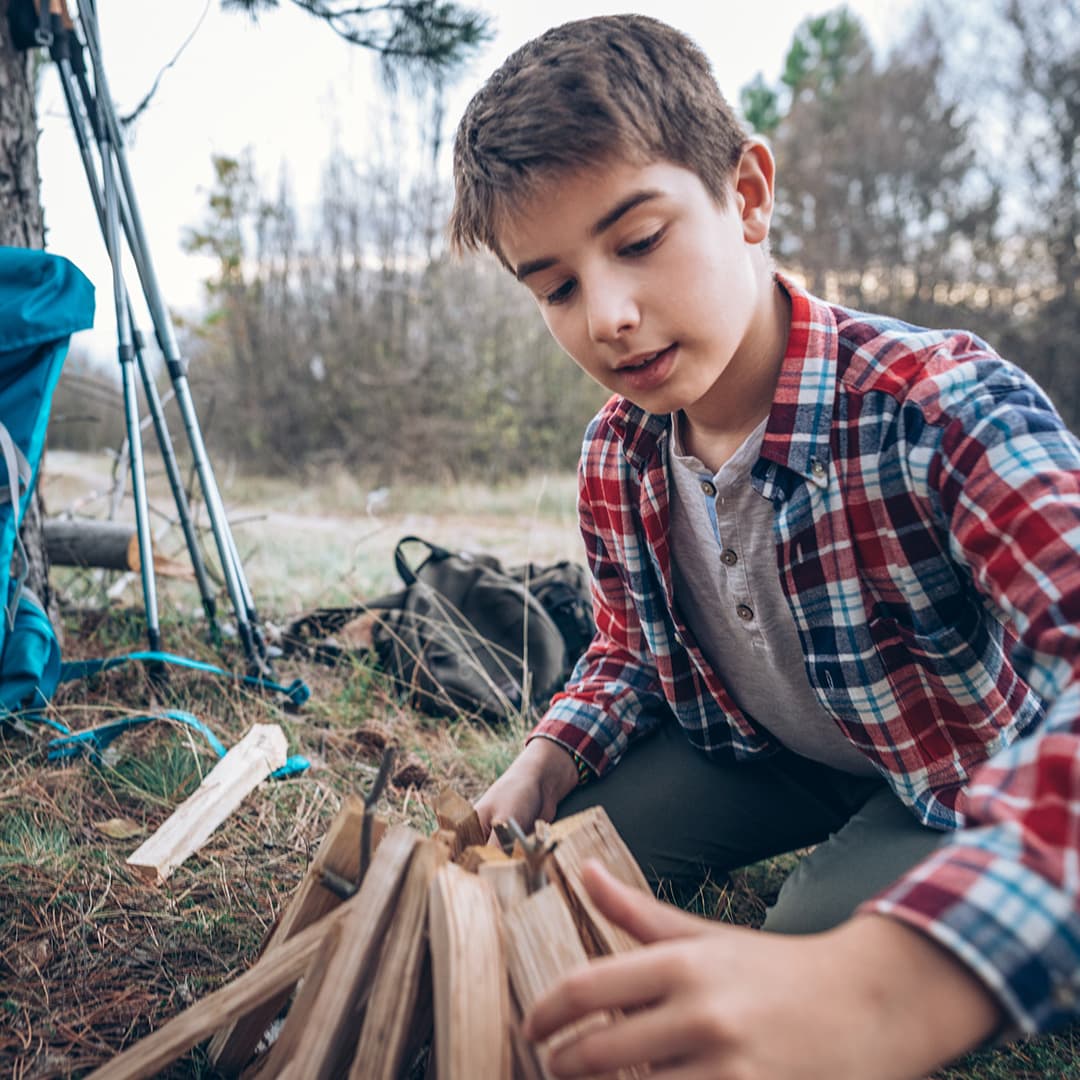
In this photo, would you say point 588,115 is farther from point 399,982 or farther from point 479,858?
→ point 399,982

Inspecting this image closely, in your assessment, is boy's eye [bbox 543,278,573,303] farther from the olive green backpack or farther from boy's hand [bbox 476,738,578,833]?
the olive green backpack

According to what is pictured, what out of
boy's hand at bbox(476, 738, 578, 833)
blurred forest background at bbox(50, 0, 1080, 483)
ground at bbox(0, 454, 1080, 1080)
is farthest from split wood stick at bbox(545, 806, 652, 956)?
blurred forest background at bbox(50, 0, 1080, 483)

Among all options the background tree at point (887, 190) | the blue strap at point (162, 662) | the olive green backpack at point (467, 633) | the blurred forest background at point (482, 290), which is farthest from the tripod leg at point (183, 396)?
the background tree at point (887, 190)

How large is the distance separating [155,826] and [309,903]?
1093mm

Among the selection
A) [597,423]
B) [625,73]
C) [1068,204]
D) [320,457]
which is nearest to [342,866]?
[597,423]

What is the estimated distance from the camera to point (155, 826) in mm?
1903

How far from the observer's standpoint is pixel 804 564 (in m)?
1.32

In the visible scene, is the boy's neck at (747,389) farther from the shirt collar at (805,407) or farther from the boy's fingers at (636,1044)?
the boy's fingers at (636,1044)

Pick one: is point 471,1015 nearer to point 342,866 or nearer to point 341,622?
point 342,866

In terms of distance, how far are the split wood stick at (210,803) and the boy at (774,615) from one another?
2.22ft

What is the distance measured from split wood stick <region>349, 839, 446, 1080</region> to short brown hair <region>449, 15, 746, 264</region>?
91 centimetres

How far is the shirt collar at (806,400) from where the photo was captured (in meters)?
1.30

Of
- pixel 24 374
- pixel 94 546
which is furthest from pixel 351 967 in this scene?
pixel 94 546

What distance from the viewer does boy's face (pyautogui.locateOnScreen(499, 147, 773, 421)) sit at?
122 centimetres
